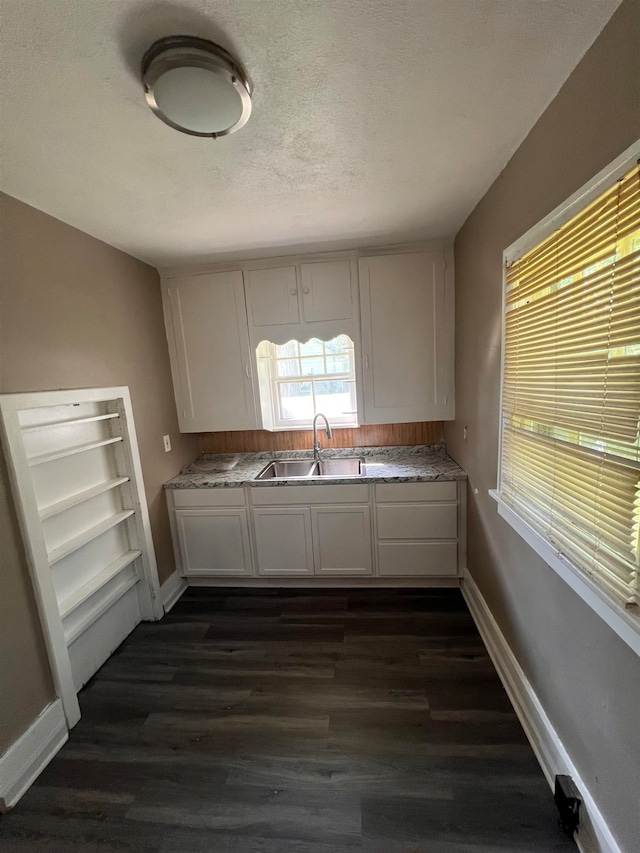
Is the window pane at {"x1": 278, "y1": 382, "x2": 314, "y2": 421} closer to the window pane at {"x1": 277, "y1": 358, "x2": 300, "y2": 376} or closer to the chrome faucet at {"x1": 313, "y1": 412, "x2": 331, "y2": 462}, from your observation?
the window pane at {"x1": 277, "y1": 358, "x2": 300, "y2": 376}

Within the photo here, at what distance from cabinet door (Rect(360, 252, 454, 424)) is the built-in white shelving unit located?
1.73 meters

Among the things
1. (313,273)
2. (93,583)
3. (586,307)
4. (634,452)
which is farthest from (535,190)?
(93,583)

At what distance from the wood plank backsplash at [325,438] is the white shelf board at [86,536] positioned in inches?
39.8

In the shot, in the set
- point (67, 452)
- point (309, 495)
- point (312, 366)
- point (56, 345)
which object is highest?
point (56, 345)

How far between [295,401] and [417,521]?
1432mm

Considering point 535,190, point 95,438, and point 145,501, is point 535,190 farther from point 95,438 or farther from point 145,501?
point 145,501

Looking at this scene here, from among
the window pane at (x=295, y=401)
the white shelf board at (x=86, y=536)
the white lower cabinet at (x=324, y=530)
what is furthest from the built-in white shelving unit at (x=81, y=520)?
the window pane at (x=295, y=401)

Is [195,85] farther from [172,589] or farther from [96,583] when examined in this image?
[172,589]

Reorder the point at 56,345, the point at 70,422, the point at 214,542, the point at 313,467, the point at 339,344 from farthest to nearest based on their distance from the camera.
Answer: the point at 339,344, the point at 313,467, the point at 214,542, the point at 70,422, the point at 56,345

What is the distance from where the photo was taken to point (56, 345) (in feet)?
5.53

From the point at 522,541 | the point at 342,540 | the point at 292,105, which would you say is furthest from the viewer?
the point at 342,540

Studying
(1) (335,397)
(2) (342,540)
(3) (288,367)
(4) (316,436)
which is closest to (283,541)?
(2) (342,540)

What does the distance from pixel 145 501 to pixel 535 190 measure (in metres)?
2.65

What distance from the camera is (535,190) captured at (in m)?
1.28
